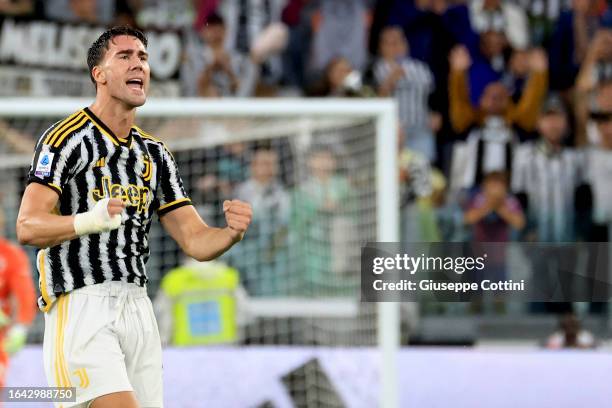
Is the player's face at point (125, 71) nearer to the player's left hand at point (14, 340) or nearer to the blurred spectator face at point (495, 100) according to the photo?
the player's left hand at point (14, 340)

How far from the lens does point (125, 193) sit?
443cm

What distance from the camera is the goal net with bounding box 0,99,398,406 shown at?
8.22m

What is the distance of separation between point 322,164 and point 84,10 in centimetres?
334

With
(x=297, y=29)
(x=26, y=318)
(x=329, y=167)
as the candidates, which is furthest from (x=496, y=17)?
(x=26, y=318)

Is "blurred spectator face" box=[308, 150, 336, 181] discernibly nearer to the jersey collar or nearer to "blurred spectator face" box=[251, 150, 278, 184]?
"blurred spectator face" box=[251, 150, 278, 184]

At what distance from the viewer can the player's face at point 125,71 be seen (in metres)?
4.42

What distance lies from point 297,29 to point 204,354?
382 centimetres

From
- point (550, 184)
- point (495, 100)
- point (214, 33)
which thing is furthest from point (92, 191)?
point (495, 100)

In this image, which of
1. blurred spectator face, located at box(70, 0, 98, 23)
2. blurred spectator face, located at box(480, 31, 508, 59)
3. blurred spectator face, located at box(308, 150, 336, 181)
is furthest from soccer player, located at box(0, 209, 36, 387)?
blurred spectator face, located at box(480, 31, 508, 59)

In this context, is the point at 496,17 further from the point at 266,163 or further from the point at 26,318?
the point at 26,318

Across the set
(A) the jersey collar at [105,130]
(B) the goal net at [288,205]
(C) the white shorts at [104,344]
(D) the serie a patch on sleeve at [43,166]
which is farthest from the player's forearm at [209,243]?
(B) the goal net at [288,205]

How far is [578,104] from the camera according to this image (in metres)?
10.3

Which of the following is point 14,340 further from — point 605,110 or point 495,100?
point 605,110

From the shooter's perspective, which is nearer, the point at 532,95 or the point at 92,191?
the point at 92,191
